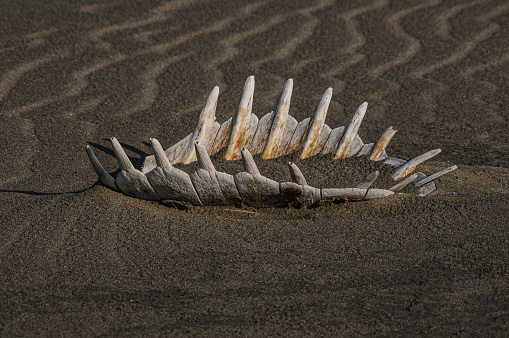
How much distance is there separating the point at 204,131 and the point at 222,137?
0.39 feet

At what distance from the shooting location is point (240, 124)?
3227mm

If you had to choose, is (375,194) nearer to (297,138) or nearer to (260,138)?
(297,138)

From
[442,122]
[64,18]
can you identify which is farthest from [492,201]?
[64,18]

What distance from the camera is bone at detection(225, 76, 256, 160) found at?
10.5 feet

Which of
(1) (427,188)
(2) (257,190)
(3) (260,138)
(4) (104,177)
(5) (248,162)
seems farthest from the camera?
(3) (260,138)

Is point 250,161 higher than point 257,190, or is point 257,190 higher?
point 250,161

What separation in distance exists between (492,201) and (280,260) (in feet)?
3.90

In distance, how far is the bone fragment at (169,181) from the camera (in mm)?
2537

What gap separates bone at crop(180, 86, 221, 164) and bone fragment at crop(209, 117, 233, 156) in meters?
0.02

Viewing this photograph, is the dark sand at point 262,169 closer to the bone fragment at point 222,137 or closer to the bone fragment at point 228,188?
the bone fragment at point 228,188

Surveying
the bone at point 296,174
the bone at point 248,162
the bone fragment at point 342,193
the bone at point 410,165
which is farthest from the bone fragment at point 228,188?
the bone at point 410,165

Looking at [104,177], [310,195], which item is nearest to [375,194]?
A: [310,195]

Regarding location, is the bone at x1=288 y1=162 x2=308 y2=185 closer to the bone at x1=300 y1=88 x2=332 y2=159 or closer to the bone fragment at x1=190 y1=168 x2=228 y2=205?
the bone fragment at x1=190 y1=168 x2=228 y2=205

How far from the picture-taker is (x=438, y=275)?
2.12 m
